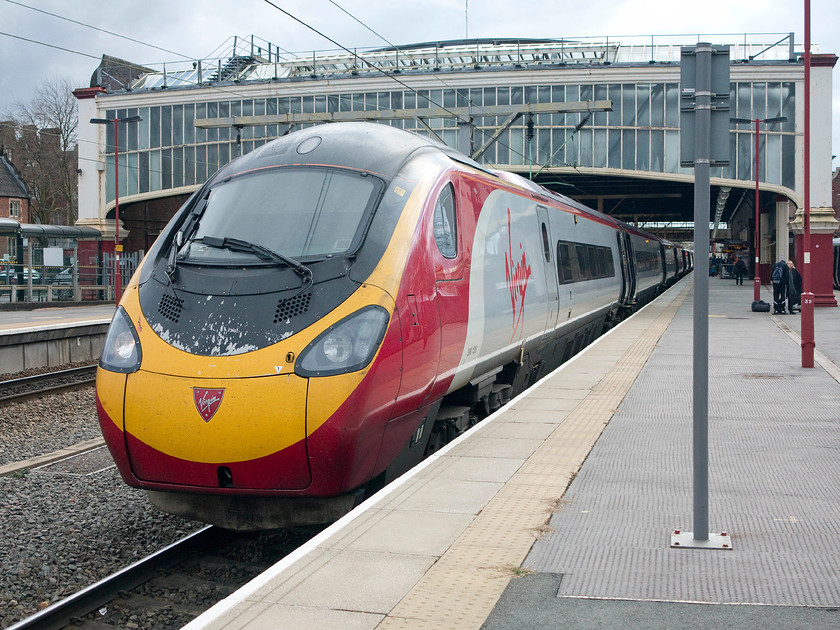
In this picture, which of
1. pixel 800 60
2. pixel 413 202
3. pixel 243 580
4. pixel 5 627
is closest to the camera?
pixel 5 627

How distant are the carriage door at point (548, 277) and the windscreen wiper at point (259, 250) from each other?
5.57 meters

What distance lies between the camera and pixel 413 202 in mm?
6594

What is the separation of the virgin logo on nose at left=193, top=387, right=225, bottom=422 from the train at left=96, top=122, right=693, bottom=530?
0.01m

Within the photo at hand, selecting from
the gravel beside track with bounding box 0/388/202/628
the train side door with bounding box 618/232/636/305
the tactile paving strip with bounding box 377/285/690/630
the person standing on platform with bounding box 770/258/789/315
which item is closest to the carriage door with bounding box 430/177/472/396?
the tactile paving strip with bounding box 377/285/690/630

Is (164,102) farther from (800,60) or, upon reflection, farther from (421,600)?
(421,600)

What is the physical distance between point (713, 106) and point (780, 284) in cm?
2155

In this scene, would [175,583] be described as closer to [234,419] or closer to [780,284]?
[234,419]

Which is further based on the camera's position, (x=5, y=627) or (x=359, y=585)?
(x=5, y=627)

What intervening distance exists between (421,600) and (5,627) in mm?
2540

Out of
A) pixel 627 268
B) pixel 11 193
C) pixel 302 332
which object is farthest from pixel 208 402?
pixel 11 193

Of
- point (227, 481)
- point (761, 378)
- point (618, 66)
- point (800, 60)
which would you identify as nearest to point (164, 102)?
point (618, 66)

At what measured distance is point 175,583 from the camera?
545cm

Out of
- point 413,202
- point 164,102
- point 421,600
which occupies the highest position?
point 164,102

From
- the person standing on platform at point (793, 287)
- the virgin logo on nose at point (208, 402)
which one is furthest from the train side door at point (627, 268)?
the virgin logo on nose at point (208, 402)
